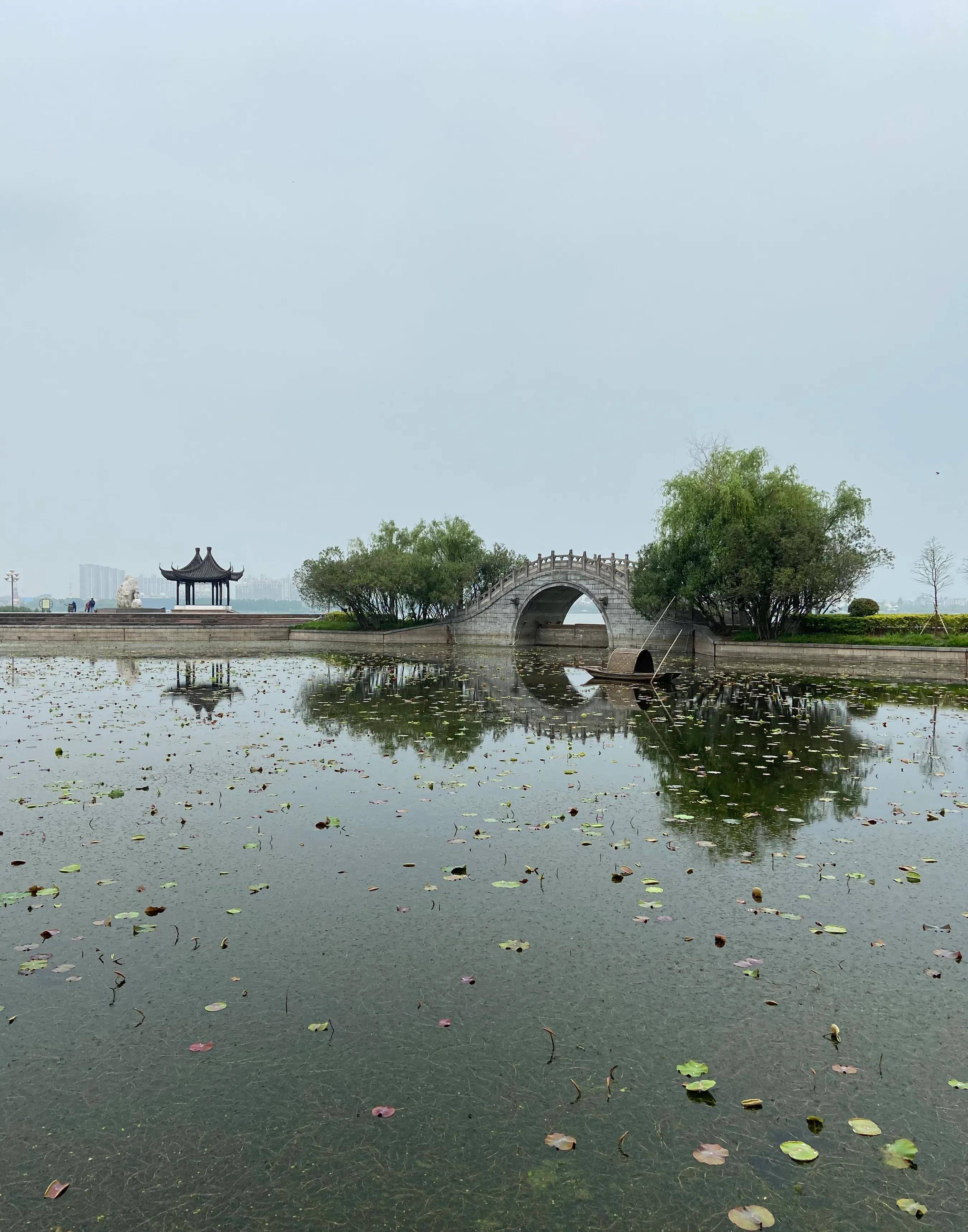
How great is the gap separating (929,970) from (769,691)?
16.3 metres

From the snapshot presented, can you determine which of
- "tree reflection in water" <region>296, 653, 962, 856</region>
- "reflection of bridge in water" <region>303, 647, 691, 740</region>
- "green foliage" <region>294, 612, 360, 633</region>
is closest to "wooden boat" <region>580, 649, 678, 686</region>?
"reflection of bridge in water" <region>303, 647, 691, 740</region>

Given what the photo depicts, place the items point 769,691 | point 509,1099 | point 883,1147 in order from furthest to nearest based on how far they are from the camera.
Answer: point 769,691
point 509,1099
point 883,1147

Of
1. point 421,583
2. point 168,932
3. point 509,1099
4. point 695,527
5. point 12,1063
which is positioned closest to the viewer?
point 509,1099

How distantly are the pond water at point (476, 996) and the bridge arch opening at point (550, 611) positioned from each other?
36.9 m

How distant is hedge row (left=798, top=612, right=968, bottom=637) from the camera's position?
32.2m

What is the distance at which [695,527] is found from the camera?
3578 centimetres

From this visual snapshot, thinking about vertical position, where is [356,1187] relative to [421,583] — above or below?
below

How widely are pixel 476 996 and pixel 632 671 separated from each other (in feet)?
59.8

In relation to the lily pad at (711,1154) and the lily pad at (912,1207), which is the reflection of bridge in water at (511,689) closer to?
the lily pad at (711,1154)

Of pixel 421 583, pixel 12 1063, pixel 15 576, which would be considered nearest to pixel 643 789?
pixel 12 1063

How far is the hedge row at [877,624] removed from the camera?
106 feet

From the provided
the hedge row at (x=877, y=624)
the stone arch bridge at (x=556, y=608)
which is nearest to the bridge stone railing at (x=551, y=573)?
the stone arch bridge at (x=556, y=608)

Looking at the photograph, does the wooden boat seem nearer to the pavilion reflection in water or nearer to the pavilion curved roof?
the pavilion reflection in water

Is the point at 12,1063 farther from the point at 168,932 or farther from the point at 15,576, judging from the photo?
the point at 15,576
